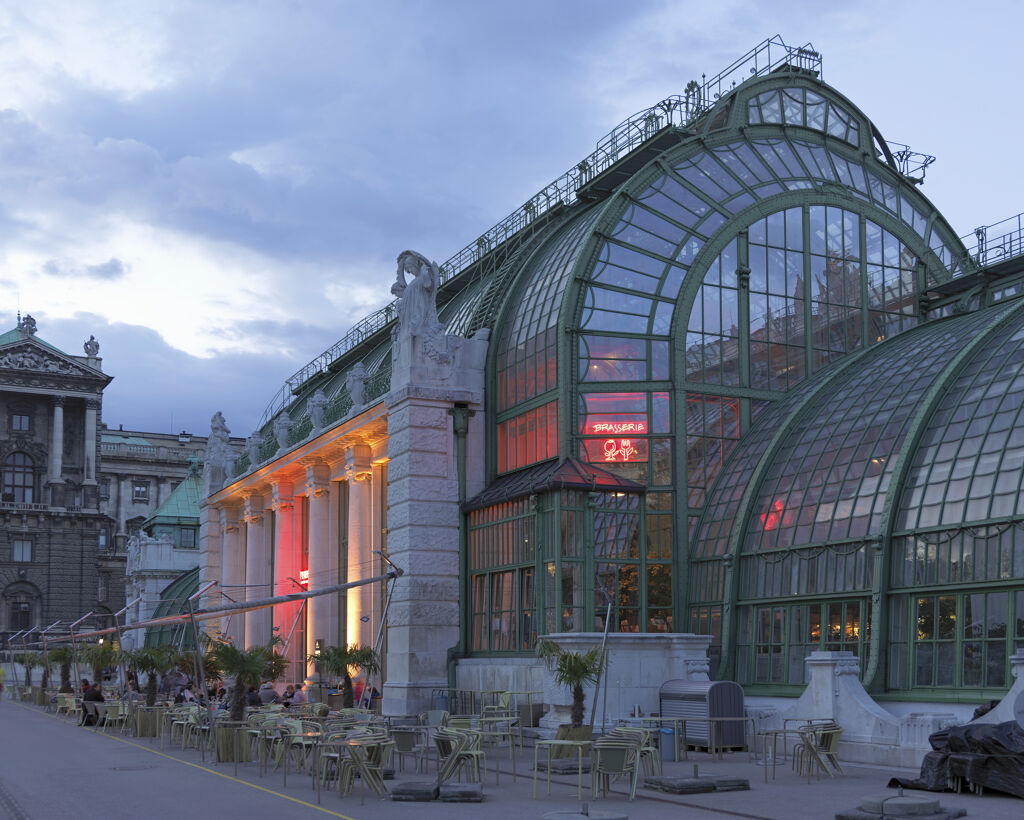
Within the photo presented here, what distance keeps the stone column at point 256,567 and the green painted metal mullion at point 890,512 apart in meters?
39.1

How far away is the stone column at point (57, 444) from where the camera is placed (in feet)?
413

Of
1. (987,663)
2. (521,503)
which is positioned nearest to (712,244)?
(521,503)

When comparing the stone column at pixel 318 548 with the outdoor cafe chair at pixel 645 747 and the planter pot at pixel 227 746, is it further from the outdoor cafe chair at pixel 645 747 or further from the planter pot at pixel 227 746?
the outdoor cafe chair at pixel 645 747

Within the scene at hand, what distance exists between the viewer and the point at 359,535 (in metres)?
50.1

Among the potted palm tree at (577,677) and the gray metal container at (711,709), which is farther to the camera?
the gray metal container at (711,709)

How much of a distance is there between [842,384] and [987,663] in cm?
1298

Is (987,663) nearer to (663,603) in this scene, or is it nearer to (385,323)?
(663,603)

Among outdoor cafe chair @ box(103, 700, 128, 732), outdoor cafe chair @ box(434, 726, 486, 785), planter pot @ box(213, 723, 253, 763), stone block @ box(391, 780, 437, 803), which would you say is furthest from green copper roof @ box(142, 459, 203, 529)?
stone block @ box(391, 780, 437, 803)

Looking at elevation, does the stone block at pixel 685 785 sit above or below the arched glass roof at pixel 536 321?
below

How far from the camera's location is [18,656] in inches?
3777

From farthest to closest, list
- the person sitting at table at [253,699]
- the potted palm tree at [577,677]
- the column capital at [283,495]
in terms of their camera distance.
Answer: the column capital at [283,495] < the person sitting at table at [253,699] < the potted palm tree at [577,677]

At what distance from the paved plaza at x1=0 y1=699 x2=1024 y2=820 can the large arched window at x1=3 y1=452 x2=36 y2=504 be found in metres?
102

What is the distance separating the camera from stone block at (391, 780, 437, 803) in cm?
2230

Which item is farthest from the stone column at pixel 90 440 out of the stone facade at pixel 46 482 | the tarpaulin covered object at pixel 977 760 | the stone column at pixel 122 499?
the tarpaulin covered object at pixel 977 760
